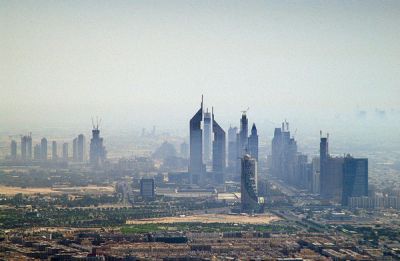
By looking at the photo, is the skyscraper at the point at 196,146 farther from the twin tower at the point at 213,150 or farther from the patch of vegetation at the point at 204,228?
the patch of vegetation at the point at 204,228

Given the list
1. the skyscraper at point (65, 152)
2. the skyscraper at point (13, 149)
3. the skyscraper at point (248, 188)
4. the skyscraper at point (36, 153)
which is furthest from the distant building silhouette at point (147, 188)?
the skyscraper at point (65, 152)

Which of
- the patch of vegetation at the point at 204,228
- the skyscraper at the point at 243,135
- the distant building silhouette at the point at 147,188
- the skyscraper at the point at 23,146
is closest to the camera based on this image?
the patch of vegetation at the point at 204,228

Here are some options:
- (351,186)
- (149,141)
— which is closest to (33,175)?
(351,186)

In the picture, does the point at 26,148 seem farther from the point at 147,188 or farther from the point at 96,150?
the point at 147,188

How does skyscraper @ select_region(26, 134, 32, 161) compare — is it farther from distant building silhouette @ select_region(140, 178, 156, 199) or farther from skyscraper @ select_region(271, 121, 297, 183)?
distant building silhouette @ select_region(140, 178, 156, 199)

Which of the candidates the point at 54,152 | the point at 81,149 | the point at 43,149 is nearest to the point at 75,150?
the point at 81,149

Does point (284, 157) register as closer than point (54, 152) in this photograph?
Yes
